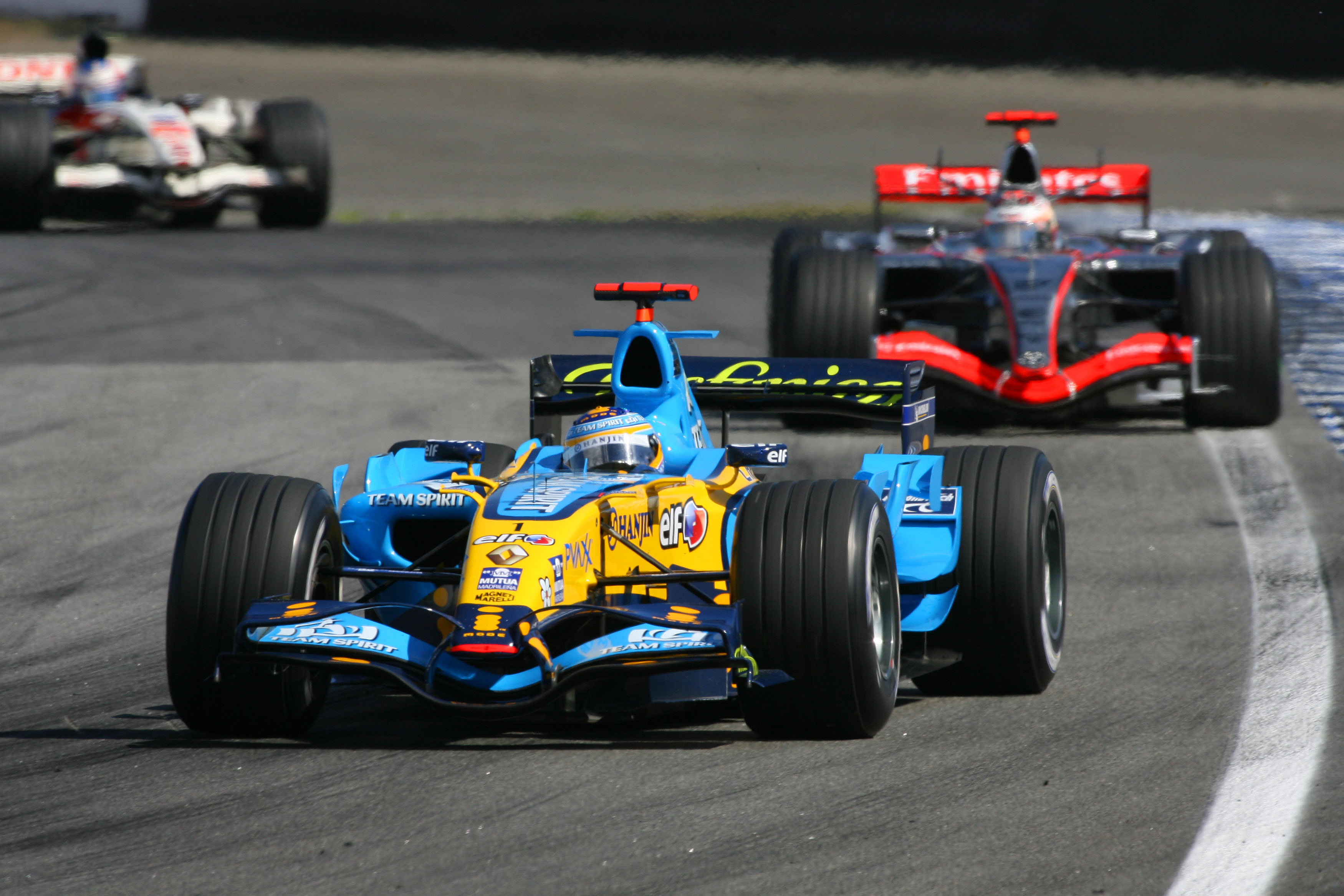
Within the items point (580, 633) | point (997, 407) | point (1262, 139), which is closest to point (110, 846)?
point (580, 633)

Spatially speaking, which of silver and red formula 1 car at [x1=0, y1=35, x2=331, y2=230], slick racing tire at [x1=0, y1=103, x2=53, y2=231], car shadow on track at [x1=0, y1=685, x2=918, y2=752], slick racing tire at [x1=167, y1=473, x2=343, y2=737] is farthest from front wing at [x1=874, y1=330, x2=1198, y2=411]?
slick racing tire at [x1=0, y1=103, x2=53, y2=231]

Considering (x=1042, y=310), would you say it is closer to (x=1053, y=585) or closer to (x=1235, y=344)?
(x=1235, y=344)

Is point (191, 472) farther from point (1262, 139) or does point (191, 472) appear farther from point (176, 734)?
point (1262, 139)

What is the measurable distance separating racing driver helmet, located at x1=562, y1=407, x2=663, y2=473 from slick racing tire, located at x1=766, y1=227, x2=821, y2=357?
6459 millimetres

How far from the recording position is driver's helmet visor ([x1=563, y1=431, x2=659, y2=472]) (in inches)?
297

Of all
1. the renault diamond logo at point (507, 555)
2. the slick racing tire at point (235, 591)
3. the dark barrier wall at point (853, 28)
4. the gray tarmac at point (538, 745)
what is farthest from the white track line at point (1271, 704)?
the dark barrier wall at point (853, 28)

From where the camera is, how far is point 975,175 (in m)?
16.9

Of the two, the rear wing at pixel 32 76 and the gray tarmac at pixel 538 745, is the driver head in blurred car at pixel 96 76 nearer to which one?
the rear wing at pixel 32 76

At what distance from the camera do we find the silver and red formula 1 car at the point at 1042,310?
13672mm

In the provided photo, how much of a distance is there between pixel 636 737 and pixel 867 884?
5.69 ft

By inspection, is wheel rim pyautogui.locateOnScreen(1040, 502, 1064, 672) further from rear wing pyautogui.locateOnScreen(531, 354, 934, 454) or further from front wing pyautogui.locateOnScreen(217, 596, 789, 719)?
front wing pyautogui.locateOnScreen(217, 596, 789, 719)

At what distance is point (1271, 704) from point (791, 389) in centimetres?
246

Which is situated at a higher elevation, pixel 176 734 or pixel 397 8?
pixel 397 8

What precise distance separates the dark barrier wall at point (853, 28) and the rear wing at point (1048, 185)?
Result: 29.6 feet
